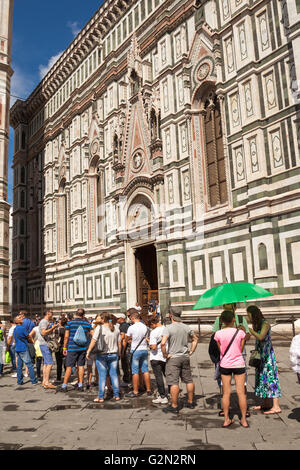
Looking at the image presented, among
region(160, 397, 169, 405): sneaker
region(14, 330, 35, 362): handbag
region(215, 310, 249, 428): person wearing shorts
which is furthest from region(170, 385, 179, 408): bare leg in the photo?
region(14, 330, 35, 362): handbag

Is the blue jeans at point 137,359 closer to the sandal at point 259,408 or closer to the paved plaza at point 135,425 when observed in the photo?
the paved plaza at point 135,425

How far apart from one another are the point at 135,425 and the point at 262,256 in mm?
9902

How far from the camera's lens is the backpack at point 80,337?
8539mm

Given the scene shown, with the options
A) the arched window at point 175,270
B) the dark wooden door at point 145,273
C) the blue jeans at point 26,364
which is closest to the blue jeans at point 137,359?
the blue jeans at point 26,364

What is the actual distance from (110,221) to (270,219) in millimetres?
11610

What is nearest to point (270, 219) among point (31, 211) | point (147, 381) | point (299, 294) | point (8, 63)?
point (299, 294)

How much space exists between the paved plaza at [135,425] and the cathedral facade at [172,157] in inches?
306

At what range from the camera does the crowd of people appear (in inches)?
227

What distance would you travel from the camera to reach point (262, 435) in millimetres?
5109

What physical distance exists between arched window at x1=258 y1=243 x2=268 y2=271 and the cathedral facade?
36 mm

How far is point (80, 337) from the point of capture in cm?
855

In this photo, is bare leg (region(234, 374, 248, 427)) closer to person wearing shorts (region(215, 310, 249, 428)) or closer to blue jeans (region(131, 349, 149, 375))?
person wearing shorts (region(215, 310, 249, 428))

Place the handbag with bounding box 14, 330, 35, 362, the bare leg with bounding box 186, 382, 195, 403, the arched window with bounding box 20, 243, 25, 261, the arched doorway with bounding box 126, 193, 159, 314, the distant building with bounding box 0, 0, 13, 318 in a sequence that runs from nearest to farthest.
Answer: the bare leg with bounding box 186, 382, 195, 403
the handbag with bounding box 14, 330, 35, 362
the arched doorway with bounding box 126, 193, 159, 314
the distant building with bounding box 0, 0, 13, 318
the arched window with bounding box 20, 243, 25, 261

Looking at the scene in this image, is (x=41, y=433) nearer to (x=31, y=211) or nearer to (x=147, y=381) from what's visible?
(x=147, y=381)
